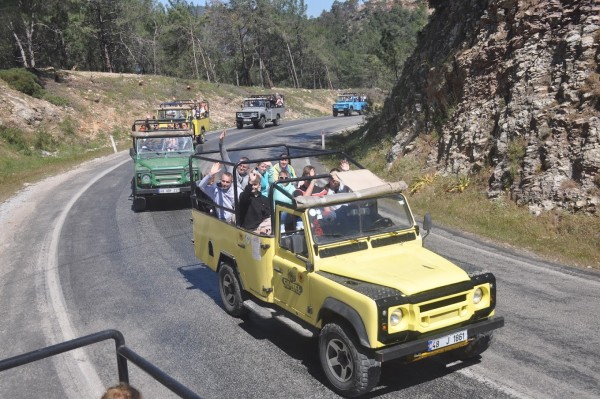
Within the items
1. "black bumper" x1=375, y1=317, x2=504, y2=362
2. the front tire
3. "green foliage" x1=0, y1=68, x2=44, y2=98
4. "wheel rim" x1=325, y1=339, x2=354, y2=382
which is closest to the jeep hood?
"black bumper" x1=375, y1=317, x2=504, y2=362

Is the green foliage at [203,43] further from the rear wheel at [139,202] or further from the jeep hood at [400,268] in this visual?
the jeep hood at [400,268]

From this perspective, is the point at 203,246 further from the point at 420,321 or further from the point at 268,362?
the point at 420,321

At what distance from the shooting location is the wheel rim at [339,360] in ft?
20.1

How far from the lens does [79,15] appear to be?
56.9 m

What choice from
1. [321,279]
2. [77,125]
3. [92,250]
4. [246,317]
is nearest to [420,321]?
[321,279]

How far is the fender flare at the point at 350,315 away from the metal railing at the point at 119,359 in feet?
8.31

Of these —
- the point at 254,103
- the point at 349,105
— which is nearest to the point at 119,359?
the point at 254,103

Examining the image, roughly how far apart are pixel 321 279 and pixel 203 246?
3657mm

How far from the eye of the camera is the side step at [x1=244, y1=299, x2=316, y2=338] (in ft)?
22.7

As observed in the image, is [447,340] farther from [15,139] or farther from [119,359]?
[15,139]

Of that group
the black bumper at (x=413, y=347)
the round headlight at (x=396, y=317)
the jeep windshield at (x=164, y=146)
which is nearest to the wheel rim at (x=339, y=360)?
the black bumper at (x=413, y=347)

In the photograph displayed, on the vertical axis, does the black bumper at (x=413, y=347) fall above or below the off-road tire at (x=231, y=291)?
above

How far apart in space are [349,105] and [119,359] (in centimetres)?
5479

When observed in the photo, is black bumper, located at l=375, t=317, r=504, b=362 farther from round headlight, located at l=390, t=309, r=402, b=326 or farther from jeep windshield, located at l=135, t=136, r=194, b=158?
jeep windshield, located at l=135, t=136, r=194, b=158
